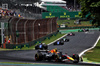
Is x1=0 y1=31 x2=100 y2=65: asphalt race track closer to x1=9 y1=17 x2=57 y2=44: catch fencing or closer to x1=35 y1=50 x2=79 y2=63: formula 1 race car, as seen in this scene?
x1=35 y1=50 x2=79 y2=63: formula 1 race car

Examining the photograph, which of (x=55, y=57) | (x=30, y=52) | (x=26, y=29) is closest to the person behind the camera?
(x=55, y=57)

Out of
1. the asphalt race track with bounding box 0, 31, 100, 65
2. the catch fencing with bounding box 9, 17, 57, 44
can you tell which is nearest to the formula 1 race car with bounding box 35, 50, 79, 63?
the asphalt race track with bounding box 0, 31, 100, 65

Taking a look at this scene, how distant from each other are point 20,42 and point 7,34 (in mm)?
2266

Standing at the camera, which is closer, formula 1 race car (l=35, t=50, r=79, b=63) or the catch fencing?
formula 1 race car (l=35, t=50, r=79, b=63)

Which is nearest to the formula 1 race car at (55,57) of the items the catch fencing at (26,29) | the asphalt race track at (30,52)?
the asphalt race track at (30,52)

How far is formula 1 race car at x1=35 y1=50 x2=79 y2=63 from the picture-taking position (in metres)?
14.4

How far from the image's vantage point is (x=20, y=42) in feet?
98.7

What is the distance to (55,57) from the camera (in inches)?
584

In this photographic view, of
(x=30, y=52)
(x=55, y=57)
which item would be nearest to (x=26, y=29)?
(x=30, y=52)

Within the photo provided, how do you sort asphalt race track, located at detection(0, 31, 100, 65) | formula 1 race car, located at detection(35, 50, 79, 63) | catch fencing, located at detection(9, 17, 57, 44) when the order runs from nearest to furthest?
formula 1 race car, located at detection(35, 50, 79, 63), asphalt race track, located at detection(0, 31, 100, 65), catch fencing, located at detection(9, 17, 57, 44)

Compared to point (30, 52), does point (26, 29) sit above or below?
above

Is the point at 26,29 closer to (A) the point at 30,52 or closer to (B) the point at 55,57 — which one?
(A) the point at 30,52

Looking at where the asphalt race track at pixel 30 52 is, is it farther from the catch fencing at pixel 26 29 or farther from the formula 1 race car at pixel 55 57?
the catch fencing at pixel 26 29

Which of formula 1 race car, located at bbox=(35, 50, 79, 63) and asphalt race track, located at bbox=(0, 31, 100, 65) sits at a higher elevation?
formula 1 race car, located at bbox=(35, 50, 79, 63)
